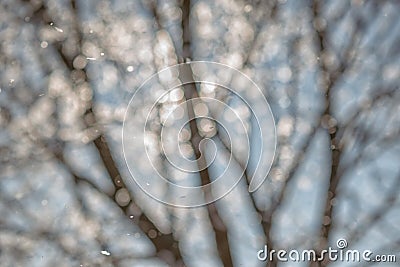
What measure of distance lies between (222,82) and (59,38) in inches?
56.5

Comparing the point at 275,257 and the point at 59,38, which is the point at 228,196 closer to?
the point at 275,257

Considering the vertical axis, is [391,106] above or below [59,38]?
below

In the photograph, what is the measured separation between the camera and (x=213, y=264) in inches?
203

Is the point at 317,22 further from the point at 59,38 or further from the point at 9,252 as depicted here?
the point at 9,252

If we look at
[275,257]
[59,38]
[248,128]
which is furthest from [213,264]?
[59,38]

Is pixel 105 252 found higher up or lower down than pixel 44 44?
lower down

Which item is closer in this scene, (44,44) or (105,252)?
(105,252)

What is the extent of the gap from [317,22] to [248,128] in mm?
1101

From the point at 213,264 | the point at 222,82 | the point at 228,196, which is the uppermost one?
the point at 222,82

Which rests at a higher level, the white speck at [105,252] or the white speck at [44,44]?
the white speck at [44,44]

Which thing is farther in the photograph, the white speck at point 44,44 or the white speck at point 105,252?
the white speck at point 44,44

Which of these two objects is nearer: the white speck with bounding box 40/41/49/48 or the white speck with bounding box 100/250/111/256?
the white speck with bounding box 100/250/111/256

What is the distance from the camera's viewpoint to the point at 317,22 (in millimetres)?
5340

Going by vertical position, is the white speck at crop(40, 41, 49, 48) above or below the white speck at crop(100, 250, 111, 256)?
above
